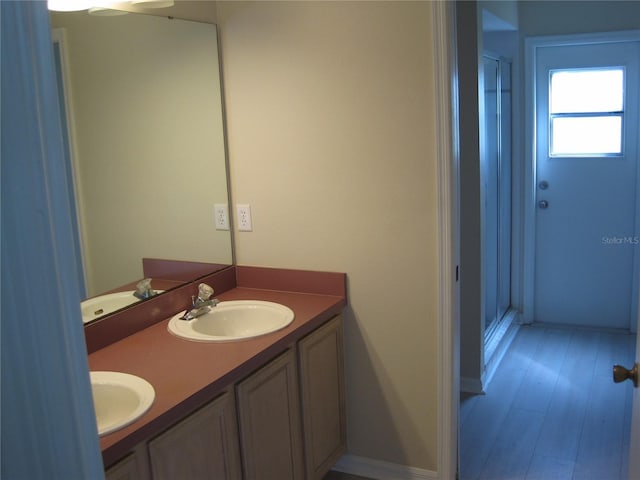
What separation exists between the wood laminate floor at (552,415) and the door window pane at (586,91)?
1.59m

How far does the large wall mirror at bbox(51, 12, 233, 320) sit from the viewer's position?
6.80 feet

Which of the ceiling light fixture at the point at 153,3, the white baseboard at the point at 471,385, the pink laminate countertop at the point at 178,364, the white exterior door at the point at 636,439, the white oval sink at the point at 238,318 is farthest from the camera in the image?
the white baseboard at the point at 471,385

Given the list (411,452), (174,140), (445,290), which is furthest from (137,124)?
(411,452)

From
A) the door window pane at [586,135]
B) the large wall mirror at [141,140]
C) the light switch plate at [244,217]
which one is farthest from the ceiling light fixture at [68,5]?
the door window pane at [586,135]

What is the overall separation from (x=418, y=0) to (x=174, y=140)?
1.09 meters

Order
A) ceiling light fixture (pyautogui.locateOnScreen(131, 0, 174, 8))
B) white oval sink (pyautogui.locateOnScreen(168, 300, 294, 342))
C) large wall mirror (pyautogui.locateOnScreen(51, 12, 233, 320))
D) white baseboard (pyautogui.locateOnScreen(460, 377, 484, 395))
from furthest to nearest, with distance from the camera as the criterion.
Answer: white baseboard (pyautogui.locateOnScreen(460, 377, 484, 395)) → white oval sink (pyautogui.locateOnScreen(168, 300, 294, 342)) → ceiling light fixture (pyautogui.locateOnScreen(131, 0, 174, 8)) → large wall mirror (pyautogui.locateOnScreen(51, 12, 233, 320))

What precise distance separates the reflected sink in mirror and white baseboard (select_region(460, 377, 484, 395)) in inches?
80.6

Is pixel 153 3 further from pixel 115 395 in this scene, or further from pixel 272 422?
pixel 272 422

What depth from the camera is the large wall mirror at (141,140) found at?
2072 mm

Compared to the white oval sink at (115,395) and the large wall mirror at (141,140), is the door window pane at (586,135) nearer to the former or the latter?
the large wall mirror at (141,140)

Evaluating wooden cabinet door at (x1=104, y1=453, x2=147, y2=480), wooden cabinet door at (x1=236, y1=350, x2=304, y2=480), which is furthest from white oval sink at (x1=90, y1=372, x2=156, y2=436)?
wooden cabinet door at (x1=236, y1=350, x2=304, y2=480)

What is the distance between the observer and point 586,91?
14.0 ft

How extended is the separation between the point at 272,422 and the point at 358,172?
1.02 meters

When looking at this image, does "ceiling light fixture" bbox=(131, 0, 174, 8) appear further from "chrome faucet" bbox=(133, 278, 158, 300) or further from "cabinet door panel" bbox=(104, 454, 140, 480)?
"cabinet door panel" bbox=(104, 454, 140, 480)
